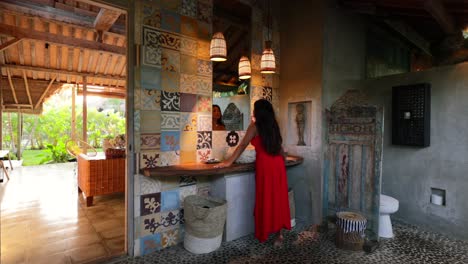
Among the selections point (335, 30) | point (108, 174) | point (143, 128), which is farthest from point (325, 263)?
point (108, 174)

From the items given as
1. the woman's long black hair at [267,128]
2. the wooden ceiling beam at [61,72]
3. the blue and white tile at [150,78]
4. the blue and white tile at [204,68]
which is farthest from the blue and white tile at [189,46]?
the wooden ceiling beam at [61,72]

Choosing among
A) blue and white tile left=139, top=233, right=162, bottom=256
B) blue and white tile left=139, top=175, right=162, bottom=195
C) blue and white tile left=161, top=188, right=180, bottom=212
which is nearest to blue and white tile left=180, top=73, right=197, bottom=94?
blue and white tile left=139, top=175, right=162, bottom=195

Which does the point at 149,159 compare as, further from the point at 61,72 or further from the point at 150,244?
the point at 61,72

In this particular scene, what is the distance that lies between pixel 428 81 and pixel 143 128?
3229 millimetres

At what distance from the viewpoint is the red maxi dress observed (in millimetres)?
2477

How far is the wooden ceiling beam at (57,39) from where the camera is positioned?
4.55 meters

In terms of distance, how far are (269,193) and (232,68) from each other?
1.59m

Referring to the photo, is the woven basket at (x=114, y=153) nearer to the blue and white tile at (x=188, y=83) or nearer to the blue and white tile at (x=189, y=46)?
the blue and white tile at (x=188, y=83)

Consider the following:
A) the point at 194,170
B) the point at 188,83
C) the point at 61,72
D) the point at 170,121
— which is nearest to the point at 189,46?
the point at 188,83

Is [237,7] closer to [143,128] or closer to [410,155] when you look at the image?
[143,128]

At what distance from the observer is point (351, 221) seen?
2.53 meters

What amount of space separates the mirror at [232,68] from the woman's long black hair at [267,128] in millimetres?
643

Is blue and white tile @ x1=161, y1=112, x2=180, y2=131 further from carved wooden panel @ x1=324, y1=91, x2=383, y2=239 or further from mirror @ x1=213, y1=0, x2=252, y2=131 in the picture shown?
carved wooden panel @ x1=324, y1=91, x2=383, y2=239

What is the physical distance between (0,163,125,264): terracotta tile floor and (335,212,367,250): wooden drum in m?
2.18
